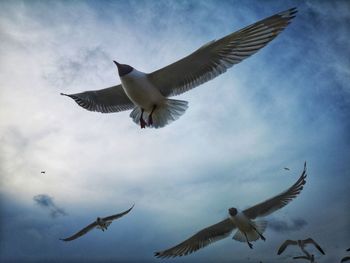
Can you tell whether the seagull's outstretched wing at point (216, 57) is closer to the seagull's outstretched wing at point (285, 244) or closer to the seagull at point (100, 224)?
the seagull at point (100, 224)

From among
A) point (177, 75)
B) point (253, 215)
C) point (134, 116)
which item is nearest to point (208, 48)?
point (177, 75)

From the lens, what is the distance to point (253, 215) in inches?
189

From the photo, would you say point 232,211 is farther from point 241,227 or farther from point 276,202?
point 276,202

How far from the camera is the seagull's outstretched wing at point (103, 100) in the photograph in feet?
14.0

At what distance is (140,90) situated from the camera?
12.1 feet

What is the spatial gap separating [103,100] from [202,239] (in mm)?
1913

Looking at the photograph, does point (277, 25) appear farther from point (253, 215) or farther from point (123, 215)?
point (123, 215)

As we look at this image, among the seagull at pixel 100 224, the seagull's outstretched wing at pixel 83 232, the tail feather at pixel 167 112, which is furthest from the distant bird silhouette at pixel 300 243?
the tail feather at pixel 167 112

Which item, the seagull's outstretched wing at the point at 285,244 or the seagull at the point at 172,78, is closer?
the seagull at the point at 172,78

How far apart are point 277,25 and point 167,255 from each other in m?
2.85

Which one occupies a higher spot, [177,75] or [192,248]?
[177,75]

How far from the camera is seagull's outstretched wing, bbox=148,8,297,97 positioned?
2.96 m

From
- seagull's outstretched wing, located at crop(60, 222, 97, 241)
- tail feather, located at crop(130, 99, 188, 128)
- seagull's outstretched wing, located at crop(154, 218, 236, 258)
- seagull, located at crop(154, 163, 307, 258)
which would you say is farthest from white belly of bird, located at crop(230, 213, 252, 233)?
seagull's outstretched wing, located at crop(60, 222, 97, 241)

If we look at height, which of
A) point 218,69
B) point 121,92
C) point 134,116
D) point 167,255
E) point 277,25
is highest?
point 121,92
